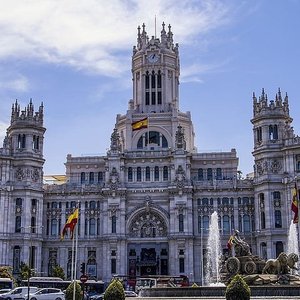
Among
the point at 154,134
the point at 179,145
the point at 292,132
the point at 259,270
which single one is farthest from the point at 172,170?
the point at 259,270

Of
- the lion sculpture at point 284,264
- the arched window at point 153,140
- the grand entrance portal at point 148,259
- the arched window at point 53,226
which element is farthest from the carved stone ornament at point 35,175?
the lion sculpture at point 284,264

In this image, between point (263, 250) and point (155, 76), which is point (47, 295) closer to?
point (263, 250)

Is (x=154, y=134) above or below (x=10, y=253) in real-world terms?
above

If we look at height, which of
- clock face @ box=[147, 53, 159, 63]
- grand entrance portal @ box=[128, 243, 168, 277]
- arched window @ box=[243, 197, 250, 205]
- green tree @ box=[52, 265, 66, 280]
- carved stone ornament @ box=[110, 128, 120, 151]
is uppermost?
clock face @ box=[147, 53, 159, 63]

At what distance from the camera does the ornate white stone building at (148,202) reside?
330ft

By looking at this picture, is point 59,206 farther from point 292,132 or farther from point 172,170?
point 292,132

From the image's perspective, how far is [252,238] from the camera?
10275cm

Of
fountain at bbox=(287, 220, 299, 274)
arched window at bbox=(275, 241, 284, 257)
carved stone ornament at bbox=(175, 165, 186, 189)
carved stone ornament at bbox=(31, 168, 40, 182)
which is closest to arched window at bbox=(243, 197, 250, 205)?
arched window at bbox=(275, 241, 284, 257)

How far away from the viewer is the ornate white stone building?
330 feet

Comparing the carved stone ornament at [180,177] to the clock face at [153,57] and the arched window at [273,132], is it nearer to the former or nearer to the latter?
the arched window at [273,132]

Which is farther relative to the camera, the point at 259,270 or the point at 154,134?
the point at 154,134

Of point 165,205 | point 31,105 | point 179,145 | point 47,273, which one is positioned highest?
point 31,105

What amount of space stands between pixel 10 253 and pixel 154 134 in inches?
1335

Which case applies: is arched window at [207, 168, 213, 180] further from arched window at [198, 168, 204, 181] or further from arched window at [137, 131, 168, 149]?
arched window at [137, 131, 168, 149]
